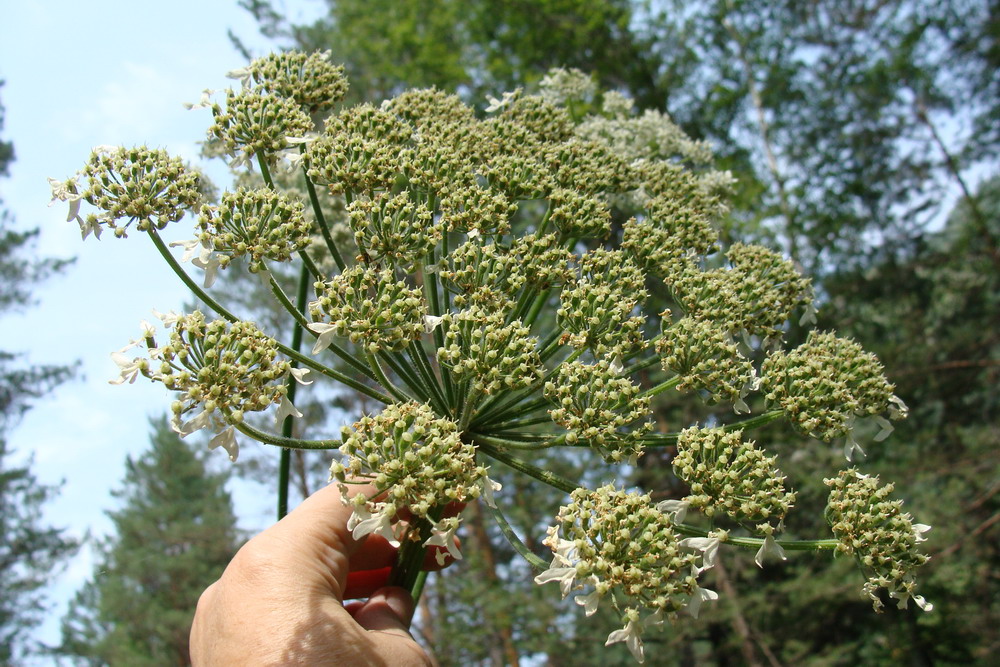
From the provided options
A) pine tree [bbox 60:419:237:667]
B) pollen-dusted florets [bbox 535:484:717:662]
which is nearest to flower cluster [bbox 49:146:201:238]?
pollen-dusted florets [bbox 535:484:717:662]

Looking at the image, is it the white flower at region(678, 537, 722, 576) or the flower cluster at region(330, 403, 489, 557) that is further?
the white flower at region(678, 537, 722, 576)

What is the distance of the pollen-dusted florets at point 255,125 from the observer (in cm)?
380

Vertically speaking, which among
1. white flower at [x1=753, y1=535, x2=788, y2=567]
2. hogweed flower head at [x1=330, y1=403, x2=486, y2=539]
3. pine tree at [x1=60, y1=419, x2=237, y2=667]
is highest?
pine tree at [x1=60, y1=419, x2=237, y2=667]

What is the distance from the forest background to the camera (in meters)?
16.9

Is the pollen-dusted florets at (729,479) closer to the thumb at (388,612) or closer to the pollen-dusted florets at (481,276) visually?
the pollen-dusted florets at (481,276)

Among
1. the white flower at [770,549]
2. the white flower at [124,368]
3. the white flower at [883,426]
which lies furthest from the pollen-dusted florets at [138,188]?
the white flower at [883,426]

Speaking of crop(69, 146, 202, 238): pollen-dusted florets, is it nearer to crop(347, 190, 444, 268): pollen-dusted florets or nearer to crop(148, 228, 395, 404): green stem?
crop(148, 228, 395, 404): green stem

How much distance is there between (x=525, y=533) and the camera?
17828mm

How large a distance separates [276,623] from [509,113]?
149 inches

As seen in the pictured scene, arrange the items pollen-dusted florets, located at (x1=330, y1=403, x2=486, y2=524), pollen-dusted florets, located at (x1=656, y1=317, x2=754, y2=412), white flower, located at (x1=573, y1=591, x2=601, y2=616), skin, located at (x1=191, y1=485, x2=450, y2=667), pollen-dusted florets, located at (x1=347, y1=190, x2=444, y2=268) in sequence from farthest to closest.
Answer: pollen-dusted florets, located at (x1=656, y1=317, x2=754, y2=412) → pollen-dusted florets, located at (x1=347, y1=190, x2=444, y2=268) → skin, located at (x1=191, y1=485, x2=450, y2=667) → white flower, located at (x1=573, y1=591, x2=601, y2=616) → pollen-dusted florets, located at (x1=330, y1=403, x2=486, y2=524)

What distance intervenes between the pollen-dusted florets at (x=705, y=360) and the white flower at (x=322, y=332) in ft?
5.58

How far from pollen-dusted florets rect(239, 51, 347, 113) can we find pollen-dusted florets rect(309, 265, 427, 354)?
1.85 metres

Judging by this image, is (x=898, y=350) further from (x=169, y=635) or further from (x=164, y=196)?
(x=169, y=635)

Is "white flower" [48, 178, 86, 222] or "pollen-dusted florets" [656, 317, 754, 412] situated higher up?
"white flower" [48, 178, 86, 222]
